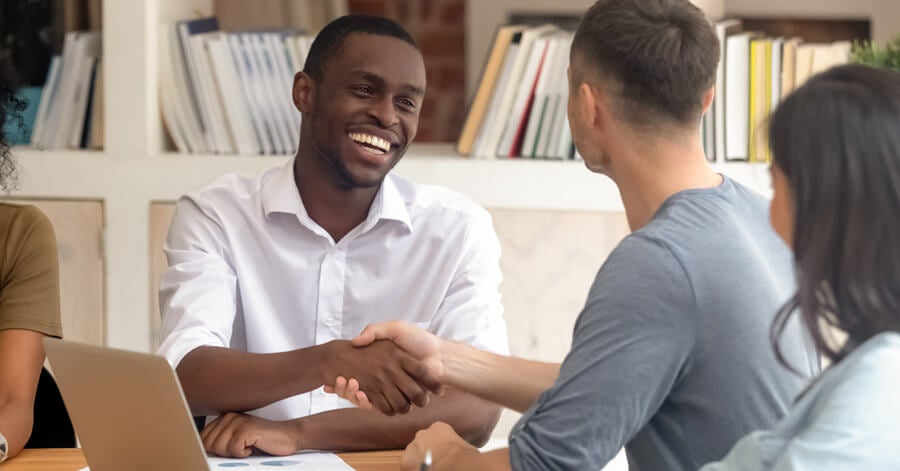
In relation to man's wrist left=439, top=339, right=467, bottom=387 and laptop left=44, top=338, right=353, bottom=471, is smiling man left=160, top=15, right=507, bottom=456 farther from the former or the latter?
laptop left=44, top=338, right=353, bottom=471

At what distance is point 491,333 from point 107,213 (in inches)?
41.1

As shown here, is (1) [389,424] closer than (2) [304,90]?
Yes

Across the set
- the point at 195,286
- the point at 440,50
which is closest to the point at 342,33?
the point at 195,286

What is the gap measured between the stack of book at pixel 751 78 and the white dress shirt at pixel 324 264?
718 millimetres

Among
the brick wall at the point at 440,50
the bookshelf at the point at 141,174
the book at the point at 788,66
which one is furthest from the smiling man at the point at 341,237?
the brick wall at the point at 440,50

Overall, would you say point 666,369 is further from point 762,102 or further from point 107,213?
point 107,213

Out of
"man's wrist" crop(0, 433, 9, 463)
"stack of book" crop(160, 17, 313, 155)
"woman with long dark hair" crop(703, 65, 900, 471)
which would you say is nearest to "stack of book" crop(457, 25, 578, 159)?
"stack of book" crop(160, 17, 313, 155)

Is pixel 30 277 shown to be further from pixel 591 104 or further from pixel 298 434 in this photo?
pixel 591 104

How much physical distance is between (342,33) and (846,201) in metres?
1.19

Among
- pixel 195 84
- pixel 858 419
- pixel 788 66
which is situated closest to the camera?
pixel 858 419

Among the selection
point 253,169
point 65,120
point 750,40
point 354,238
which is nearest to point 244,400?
point 354,238

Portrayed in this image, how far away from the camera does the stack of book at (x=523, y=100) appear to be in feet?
8.13

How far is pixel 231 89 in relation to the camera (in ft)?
8.33

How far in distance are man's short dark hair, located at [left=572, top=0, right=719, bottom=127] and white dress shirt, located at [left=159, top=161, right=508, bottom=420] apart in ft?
1.98
